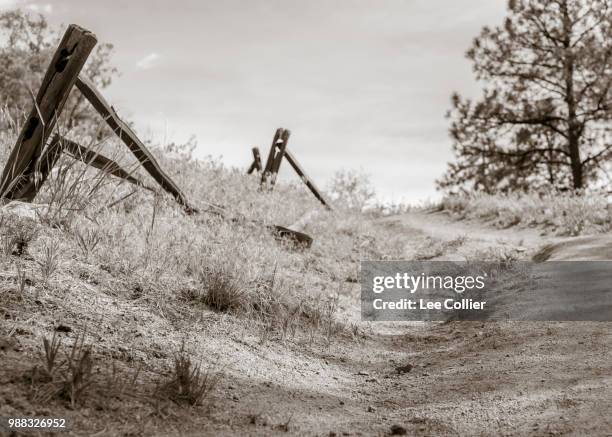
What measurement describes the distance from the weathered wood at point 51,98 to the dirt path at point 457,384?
8.02ft

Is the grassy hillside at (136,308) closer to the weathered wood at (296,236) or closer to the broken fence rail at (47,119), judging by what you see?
the broken fence rail at (47,119)

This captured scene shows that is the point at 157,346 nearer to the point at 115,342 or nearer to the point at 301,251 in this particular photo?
the point at 115,342

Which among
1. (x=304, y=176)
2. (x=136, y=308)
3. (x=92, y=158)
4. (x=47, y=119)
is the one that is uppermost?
(x=304, y=176)

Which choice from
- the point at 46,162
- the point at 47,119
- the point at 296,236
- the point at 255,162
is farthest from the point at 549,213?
the point at 47,119

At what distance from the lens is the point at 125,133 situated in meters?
5.77

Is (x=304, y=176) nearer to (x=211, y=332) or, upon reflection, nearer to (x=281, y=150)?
(x=281, y=150)

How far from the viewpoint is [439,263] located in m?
7.84

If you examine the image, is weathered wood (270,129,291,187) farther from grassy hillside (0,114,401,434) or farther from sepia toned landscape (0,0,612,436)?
grassy hillside (0,114,401,434)

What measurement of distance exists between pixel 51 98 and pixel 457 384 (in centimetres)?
345

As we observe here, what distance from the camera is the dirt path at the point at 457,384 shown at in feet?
9.96

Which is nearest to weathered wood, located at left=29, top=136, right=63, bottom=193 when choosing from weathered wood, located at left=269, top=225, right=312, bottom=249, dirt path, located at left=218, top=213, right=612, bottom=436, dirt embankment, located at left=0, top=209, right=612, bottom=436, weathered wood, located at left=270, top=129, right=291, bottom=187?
dirt embankment, located at left=0, top=209, right=612, bottom=436

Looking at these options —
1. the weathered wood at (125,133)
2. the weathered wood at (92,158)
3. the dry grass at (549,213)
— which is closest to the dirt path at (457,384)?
the weathered wood at (92,158)

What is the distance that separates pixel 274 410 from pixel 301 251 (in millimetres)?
4521

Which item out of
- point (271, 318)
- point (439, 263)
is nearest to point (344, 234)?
point (439, 263)
